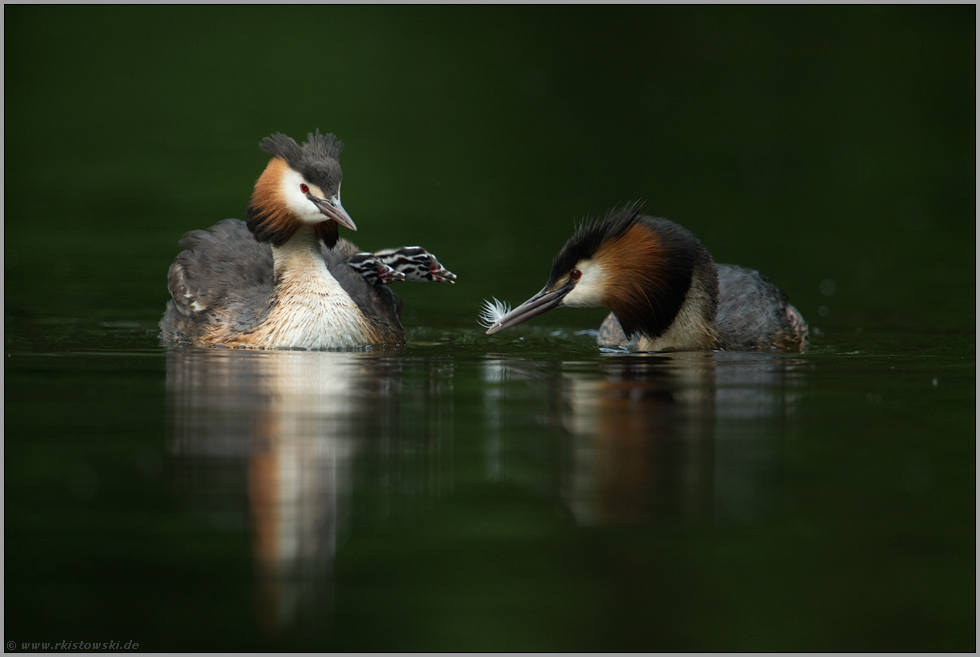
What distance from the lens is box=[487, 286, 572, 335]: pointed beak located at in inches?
392

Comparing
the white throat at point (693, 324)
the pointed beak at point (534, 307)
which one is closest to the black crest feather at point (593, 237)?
the pointed beak at point (534, 307)

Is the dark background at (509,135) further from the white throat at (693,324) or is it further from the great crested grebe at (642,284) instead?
the white throat at (693,324)

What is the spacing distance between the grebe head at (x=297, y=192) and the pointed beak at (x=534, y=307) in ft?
4.18

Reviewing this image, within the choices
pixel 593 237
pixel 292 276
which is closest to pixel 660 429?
pixel 593 237

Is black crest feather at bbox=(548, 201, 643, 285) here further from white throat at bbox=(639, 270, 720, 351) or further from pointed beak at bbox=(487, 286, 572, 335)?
white throat at bbox=(639, 270, 720, 351)

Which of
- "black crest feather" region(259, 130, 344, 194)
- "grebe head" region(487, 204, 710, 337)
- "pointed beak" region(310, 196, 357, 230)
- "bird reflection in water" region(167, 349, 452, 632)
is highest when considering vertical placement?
"black crest feather" region(259, 130, 344, 194)

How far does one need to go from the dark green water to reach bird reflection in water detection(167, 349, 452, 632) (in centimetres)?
2

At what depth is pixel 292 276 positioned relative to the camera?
1024 centimetres

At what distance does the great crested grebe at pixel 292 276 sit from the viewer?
32.9 feet

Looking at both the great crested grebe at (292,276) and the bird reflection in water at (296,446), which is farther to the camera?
the great crested grebe at (292,276)

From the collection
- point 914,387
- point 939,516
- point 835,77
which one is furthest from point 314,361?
point 835,77

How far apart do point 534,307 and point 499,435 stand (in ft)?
9.66

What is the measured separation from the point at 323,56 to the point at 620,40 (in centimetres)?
674

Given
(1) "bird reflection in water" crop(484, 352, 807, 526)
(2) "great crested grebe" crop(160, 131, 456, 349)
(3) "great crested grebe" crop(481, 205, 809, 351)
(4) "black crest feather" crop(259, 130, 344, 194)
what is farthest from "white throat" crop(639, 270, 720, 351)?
(4) "black crest feather" crop(259, 130, 344, 194)
